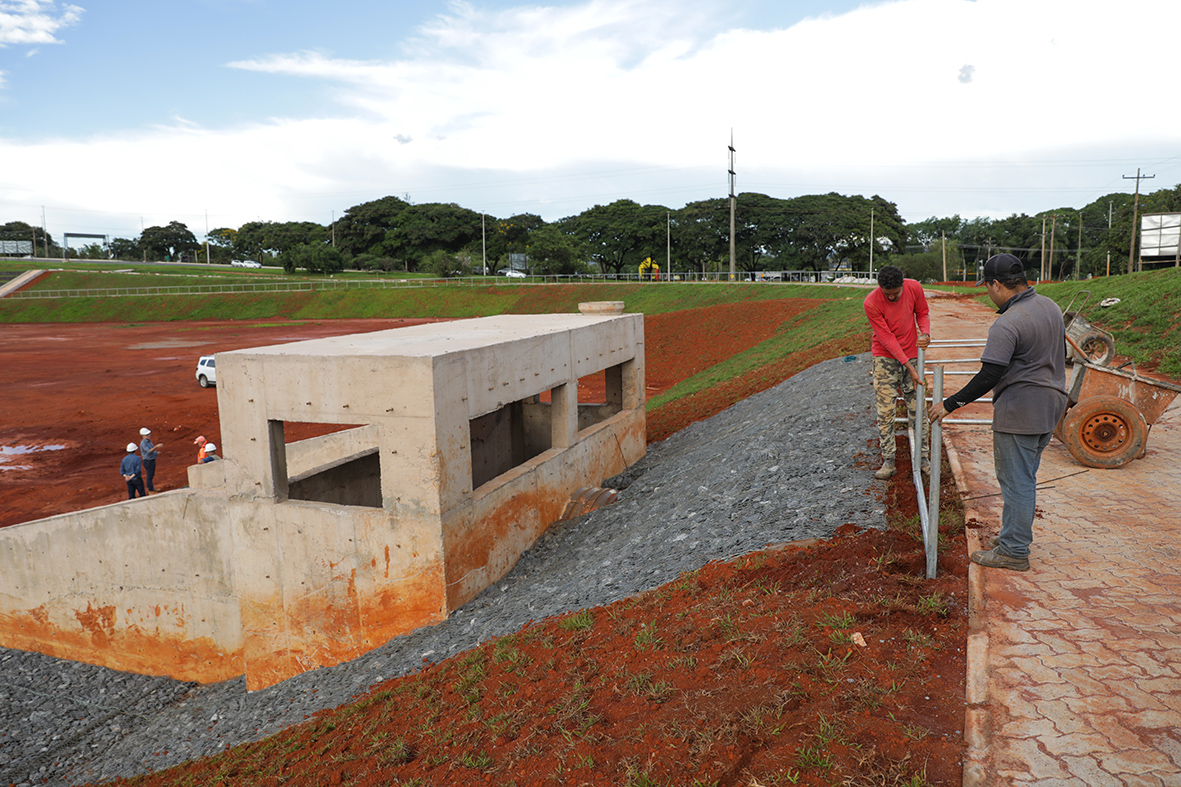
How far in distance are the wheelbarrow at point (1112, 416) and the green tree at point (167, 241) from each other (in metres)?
130

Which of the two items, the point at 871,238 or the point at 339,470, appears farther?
the point at 871,238

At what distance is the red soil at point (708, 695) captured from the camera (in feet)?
12.1

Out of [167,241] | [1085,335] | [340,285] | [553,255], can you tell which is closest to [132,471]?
[1085,335]

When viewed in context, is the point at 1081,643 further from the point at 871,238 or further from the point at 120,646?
the point at 871,238

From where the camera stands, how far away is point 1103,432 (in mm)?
7152

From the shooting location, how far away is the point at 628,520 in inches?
414

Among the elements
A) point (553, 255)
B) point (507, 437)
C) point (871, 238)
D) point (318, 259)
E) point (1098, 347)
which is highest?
point (871, 238)

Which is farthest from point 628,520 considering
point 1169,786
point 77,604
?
point 77,604

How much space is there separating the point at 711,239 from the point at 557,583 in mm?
62015

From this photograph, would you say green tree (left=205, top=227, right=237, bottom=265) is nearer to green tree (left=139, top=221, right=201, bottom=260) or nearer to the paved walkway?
green tree (left=139, top=221, right=201, bottom=260)

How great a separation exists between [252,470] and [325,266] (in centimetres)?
7033

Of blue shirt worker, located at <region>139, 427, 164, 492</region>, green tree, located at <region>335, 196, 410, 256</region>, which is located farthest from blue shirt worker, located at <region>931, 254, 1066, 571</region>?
green tree, located at <region>335, 196, 410, 256</region>

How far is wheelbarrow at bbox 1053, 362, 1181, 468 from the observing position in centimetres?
699

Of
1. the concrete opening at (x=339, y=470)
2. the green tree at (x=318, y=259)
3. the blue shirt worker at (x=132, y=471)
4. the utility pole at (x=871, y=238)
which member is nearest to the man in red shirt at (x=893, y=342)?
the concrete opening at (x=339, y=470)
